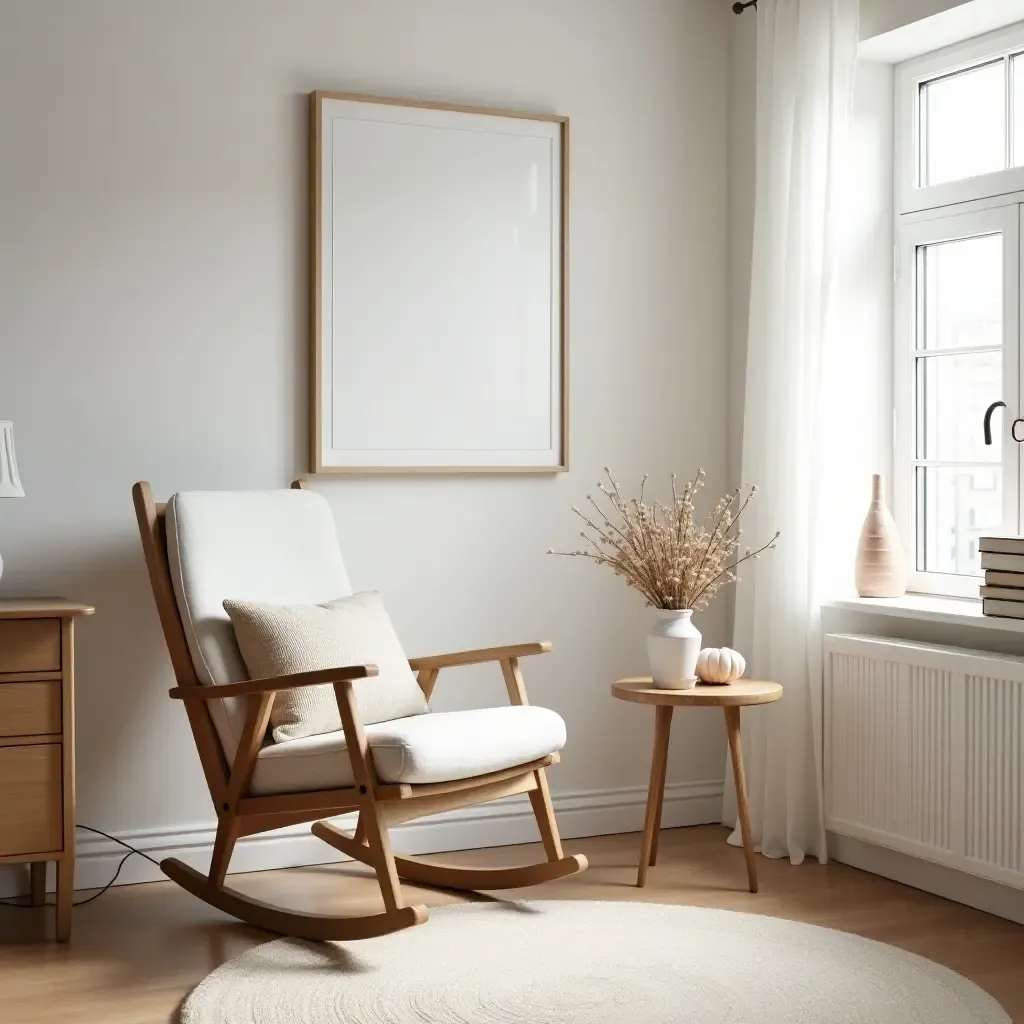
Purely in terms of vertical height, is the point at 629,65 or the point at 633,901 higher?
the point at 629,65

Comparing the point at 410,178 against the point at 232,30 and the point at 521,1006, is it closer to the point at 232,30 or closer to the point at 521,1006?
the point at 232,30

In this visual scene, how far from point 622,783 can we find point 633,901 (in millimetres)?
783

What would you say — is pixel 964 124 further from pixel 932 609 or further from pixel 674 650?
pixel 674 650

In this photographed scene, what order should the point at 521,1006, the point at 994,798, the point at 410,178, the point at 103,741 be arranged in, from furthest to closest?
the point at 410,178 < the point at 103,741 < the point at 994,798 < the point at 521,1006

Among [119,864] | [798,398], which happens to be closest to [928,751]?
[798,398]

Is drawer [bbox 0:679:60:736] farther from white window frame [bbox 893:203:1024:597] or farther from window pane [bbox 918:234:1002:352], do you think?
window pane [bbox 918:234:1002:352]

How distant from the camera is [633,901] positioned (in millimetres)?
3252

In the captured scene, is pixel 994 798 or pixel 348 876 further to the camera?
pixel 348 876

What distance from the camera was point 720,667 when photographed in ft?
11.2

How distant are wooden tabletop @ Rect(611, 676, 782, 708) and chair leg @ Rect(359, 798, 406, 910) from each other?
2.71ft

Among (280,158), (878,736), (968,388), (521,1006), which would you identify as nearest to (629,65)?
(280,158)

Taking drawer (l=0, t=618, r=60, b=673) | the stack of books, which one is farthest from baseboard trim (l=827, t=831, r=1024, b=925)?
drawer (l=0, t=618, r=60, b=673)

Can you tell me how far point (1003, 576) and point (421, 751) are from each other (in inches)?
55.8

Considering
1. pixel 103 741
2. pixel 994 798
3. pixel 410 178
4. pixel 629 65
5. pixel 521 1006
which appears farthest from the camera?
pixel 629 65
